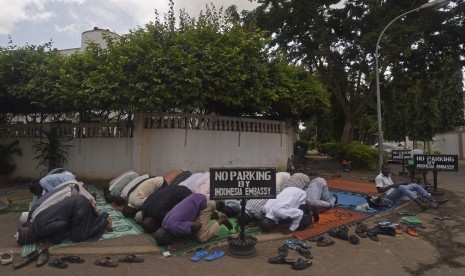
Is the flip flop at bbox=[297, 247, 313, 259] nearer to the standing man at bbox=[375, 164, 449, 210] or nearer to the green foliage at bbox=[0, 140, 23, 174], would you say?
the standing man at bbox=[375, 164, 449, 210]

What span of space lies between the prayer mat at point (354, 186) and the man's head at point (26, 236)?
330 inches

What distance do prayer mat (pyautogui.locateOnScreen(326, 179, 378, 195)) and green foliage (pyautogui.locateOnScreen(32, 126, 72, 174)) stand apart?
8735mm

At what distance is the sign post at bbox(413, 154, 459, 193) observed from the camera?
31.0 ft

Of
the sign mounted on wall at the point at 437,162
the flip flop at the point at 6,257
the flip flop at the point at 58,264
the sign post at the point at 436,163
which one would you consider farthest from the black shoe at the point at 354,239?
the sign mounted on wall at the point at 437,162

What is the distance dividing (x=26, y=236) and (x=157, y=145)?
5080 mm

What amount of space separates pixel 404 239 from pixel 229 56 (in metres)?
5.89

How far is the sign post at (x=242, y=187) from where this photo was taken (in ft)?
15.4

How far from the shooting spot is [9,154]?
38.2 ft

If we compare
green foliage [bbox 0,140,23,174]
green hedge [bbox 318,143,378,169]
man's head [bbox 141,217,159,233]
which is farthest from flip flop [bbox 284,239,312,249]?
green hedge [bbox 318,143,378,169]

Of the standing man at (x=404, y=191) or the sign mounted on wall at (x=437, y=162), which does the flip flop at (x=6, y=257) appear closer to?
the standing man at (x=404, y=191)

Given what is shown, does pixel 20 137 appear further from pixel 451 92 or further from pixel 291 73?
pixel 451 92

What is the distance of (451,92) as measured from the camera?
28.7 m

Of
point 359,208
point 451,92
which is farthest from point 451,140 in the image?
point 359,208

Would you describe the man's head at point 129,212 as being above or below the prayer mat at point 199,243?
above
